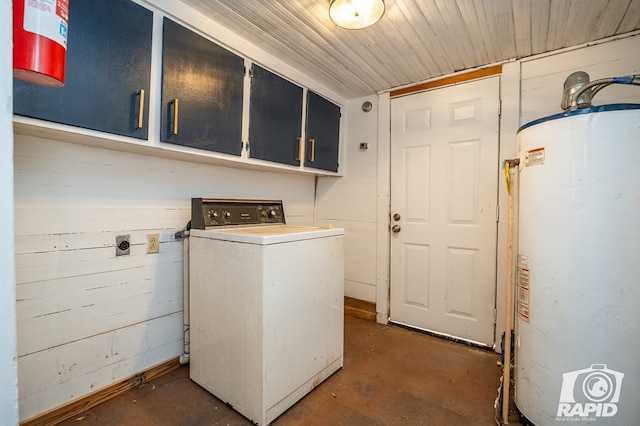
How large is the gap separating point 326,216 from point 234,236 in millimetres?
1704

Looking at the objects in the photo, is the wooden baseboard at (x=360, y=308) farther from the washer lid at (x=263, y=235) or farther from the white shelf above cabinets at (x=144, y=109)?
the white shelf above cabinets at (x=144, y=109)

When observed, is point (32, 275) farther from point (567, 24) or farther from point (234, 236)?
point (567, 24)

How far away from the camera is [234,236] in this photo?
5.08ft

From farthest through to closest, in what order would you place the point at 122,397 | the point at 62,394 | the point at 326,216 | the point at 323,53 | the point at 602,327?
the point at 326,216 → the point at 323,53 → the point at 122,397 → the point at 62,394 → the point at 602,327

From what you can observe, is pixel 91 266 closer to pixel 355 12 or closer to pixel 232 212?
pixel 232 212

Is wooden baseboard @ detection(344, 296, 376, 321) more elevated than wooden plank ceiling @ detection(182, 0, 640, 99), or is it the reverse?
wooden plank ceiling @ detection(182, 0, 640, 99)

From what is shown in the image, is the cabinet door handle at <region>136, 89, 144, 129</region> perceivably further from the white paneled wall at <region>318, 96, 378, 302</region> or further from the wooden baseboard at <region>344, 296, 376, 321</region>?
the wooden baseboard at <region>344, 296, 376, 321</region>

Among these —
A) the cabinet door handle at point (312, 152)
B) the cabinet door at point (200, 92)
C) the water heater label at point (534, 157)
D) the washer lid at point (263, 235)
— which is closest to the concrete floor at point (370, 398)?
the washer lid at point (263, 235)

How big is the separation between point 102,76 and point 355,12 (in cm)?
129

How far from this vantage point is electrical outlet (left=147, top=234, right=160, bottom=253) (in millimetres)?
1819

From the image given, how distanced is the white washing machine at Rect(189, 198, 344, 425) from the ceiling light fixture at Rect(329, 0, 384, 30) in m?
1.20

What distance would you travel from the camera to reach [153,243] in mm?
1836

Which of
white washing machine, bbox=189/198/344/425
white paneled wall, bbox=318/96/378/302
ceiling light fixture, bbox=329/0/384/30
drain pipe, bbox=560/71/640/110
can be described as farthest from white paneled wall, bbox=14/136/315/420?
drain pipe, bbox=560/71/640/110

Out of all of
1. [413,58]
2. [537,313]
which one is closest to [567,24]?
[413,58]
